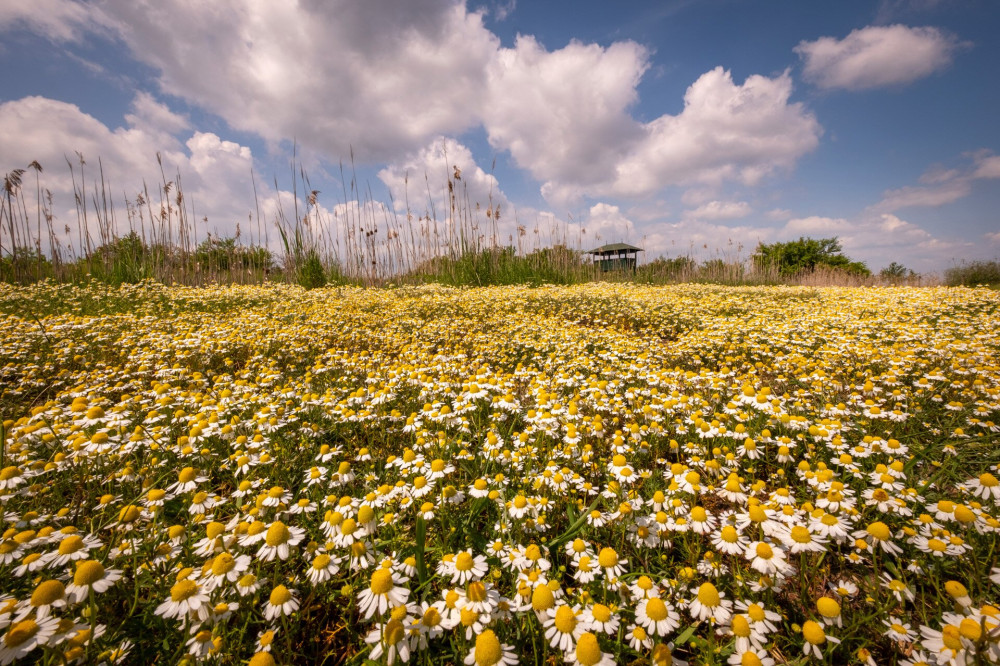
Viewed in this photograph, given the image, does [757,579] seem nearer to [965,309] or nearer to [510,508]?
[510,508]

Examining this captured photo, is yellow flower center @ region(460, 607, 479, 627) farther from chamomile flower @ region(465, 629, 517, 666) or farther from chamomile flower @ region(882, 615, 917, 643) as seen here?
chamomile flower @ region(882, 615, 917, 643)

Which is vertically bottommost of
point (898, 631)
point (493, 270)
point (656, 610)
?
point (898, 631)

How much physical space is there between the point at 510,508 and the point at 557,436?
0.78 m

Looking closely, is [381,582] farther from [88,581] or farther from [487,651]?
[88,581]

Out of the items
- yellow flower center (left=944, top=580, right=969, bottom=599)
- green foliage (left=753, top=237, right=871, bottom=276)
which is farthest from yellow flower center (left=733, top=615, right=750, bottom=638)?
green foliage (left=753, top=237, right=871, bottom=276)

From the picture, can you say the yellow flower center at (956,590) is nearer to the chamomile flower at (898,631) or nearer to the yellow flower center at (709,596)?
the chamomile flower at (898,631)

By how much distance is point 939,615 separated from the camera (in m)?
1.41

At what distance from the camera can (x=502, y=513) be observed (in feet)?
6.15

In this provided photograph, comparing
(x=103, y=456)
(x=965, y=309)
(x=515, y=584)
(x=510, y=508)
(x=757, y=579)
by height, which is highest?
(x=965, y=309)

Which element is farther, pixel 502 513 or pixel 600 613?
pixel 502 513

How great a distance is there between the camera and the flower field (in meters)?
1.27

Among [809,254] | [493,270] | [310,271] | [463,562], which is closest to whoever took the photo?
[463,562]

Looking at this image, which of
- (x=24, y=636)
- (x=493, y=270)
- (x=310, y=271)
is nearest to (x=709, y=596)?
(x=24, y=636)

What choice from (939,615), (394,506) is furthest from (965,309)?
(394,506)
